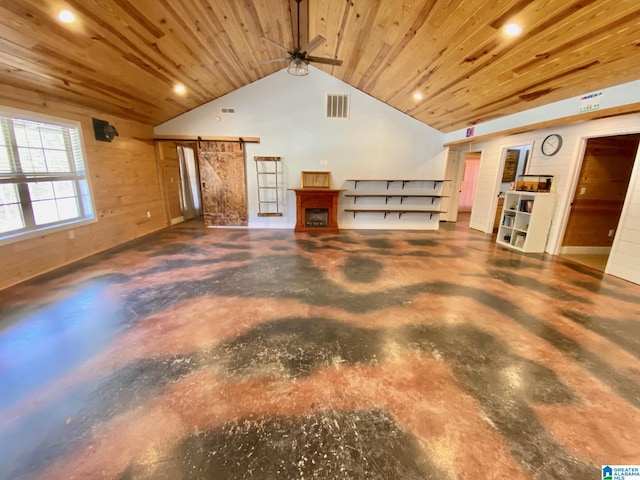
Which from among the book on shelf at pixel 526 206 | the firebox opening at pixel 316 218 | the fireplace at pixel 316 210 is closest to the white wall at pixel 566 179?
the book on shelf at pixel 526 206

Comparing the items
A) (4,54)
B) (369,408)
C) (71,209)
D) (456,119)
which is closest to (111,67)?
(4,54)

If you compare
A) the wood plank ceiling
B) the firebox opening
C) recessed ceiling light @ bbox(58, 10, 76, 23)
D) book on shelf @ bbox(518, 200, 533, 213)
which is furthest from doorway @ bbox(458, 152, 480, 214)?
recessed ceiling light @ bbox(58, 10, 76, 23)

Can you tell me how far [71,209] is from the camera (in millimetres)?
4277

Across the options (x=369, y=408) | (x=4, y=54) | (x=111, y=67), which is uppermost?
(x=111, y=67)

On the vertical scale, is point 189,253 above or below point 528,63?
below

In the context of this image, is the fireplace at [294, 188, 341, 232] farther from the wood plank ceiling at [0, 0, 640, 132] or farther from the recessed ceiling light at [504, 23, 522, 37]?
the recessed ceiling light at [504, 23, 522, 37]

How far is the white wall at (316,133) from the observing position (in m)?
6.27

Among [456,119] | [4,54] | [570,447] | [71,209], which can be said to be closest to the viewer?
[570,447]

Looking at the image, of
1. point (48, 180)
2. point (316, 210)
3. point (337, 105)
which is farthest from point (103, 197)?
point (337, 105)

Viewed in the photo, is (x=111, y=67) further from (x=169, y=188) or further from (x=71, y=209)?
(x=169, y=188)

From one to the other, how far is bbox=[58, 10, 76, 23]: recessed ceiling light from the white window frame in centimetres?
148

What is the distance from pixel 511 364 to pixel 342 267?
2428 mm

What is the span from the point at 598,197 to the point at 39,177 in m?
8.95

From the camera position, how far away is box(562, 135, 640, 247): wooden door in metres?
4.62
